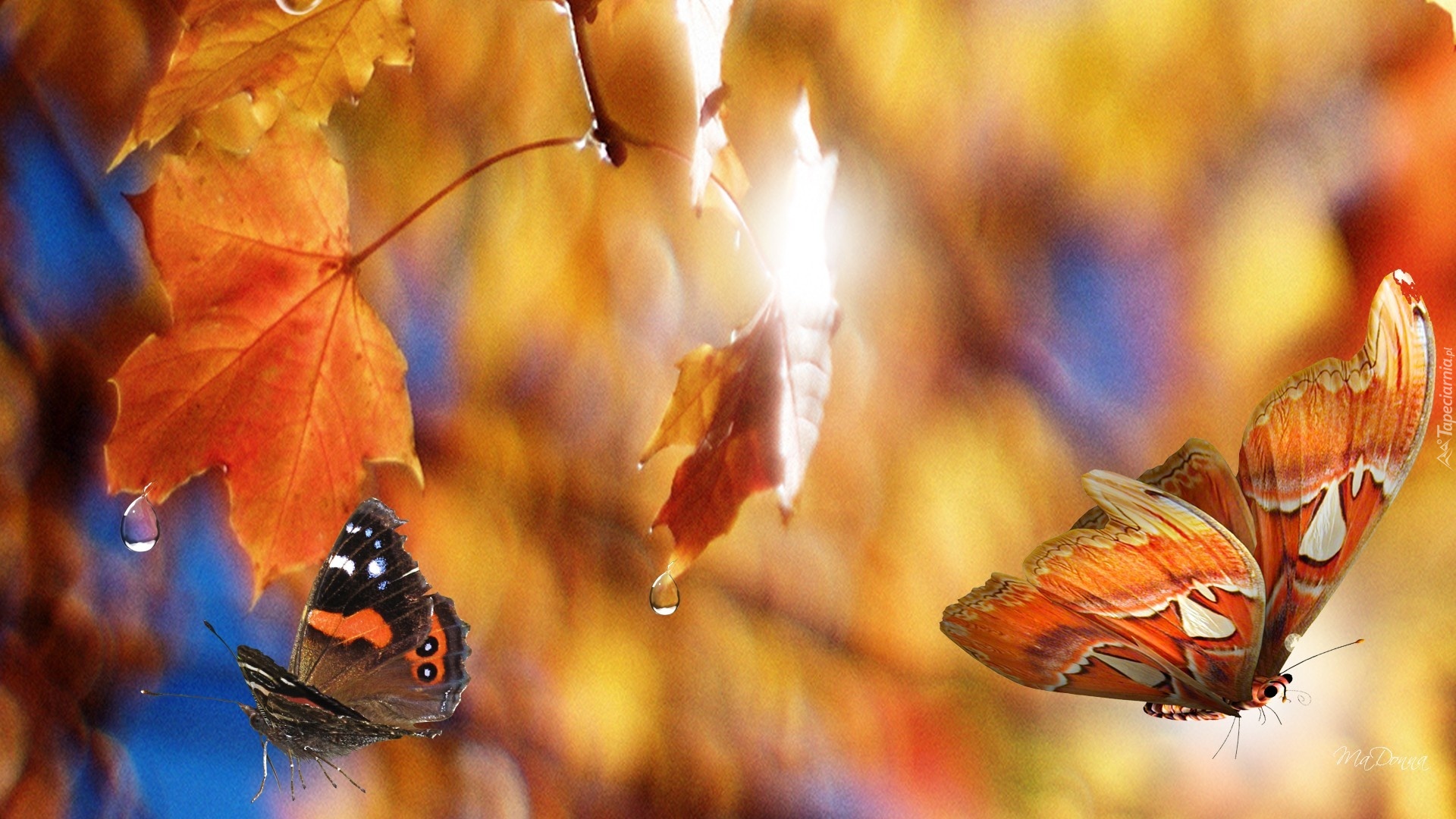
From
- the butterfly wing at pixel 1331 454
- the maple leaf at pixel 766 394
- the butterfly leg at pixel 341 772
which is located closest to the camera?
the butterfly wing at pixel 1331 454

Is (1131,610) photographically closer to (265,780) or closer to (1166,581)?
(1166,581)

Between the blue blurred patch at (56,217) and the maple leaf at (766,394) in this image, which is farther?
the blue blurred patch at (56,217)

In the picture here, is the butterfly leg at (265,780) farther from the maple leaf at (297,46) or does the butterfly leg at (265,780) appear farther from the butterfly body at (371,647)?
the maple leaf at (297,46)

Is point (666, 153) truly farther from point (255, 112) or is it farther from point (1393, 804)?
point (1393, 804)

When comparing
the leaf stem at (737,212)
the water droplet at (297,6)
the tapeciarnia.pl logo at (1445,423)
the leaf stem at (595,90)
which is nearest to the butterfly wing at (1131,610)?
the tapeciarnia.pl logo at (1445,423)

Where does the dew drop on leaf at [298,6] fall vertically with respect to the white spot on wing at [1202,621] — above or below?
below

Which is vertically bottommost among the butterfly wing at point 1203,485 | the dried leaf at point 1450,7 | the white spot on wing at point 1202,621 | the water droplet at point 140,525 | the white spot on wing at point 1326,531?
the water droplet at point 140,525

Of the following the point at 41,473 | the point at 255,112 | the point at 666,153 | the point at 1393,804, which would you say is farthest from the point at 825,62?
the point at 41,473

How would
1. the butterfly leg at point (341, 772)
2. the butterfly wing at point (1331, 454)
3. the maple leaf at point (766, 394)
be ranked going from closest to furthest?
the butterfly wing at point (1331, 454) < the maple leaf at point (766, 394) < the butterfly leg at point (341, 772)
